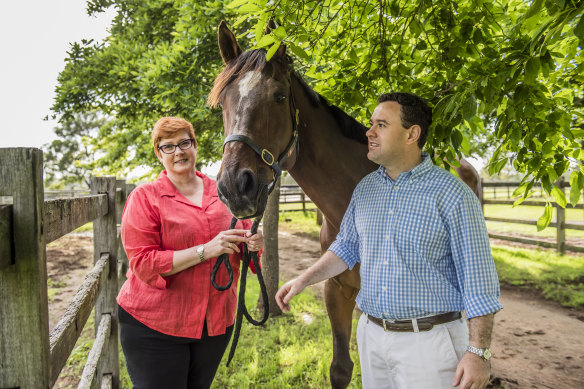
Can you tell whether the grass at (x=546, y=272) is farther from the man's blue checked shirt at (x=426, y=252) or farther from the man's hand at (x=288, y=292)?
the man's hand at (x=288, y=292)

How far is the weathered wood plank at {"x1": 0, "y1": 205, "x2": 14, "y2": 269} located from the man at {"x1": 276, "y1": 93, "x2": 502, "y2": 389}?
115 cm

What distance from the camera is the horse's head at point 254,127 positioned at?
5.57 ft

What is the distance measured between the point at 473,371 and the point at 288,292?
84cm

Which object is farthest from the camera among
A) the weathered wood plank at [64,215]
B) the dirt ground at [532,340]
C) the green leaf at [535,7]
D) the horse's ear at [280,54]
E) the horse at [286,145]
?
the dirt ground at [532,340]

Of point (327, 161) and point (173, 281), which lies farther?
point (327, 161)

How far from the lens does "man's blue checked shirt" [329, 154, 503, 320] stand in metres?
1.45

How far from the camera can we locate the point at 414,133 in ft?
5.69

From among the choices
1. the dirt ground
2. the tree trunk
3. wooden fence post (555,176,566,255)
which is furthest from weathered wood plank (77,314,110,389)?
wooden fence post (555,176,566,255)

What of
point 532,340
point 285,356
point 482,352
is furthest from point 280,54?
point 532,340

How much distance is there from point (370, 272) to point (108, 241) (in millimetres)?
2225

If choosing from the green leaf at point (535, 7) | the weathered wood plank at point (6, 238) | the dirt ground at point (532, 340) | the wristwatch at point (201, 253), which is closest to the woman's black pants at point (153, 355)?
the wristwatch at point (201, 253)

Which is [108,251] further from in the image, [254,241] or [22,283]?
[22,283]

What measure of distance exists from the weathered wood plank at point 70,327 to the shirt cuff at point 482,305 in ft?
4.66

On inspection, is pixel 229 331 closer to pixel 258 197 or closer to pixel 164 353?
pixel 164 353
